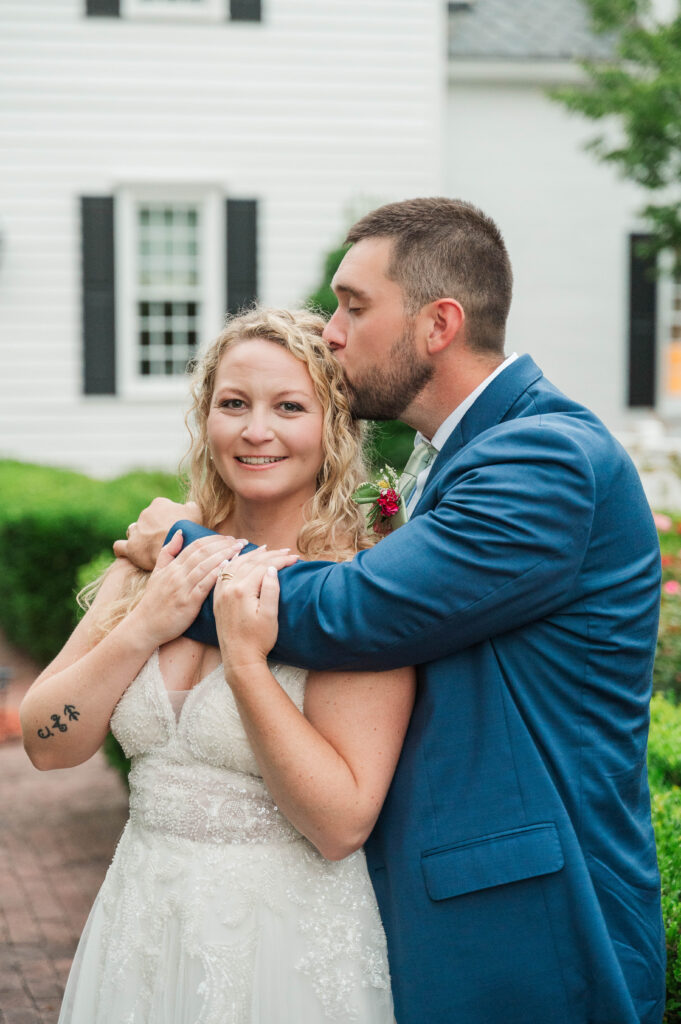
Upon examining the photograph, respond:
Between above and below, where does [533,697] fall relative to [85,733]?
above

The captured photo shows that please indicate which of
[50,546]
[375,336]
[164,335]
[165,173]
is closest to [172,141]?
[165,173]

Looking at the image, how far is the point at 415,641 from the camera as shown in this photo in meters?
2.12

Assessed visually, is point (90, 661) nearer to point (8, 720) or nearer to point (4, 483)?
point (8, 720)

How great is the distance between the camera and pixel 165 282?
12.8 metres

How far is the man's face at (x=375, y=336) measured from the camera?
2.54 metres

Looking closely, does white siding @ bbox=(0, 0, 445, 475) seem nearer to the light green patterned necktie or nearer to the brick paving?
the brick paving

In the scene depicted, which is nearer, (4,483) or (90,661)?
(90,661)

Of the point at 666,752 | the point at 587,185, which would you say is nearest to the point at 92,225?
the point at 587,185

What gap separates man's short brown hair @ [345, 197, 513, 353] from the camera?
8.29 ft

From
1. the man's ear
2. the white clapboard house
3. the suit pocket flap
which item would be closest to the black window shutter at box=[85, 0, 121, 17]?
the white clapboard house

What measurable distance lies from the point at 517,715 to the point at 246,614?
565 mm

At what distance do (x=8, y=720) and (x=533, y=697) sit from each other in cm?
619

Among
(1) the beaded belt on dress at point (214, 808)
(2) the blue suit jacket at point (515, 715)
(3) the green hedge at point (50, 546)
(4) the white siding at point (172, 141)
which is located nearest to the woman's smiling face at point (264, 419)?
(2) the blue suit jacket at point (515, 715)

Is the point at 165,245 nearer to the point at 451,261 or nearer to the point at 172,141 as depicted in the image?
the point at 172,141
